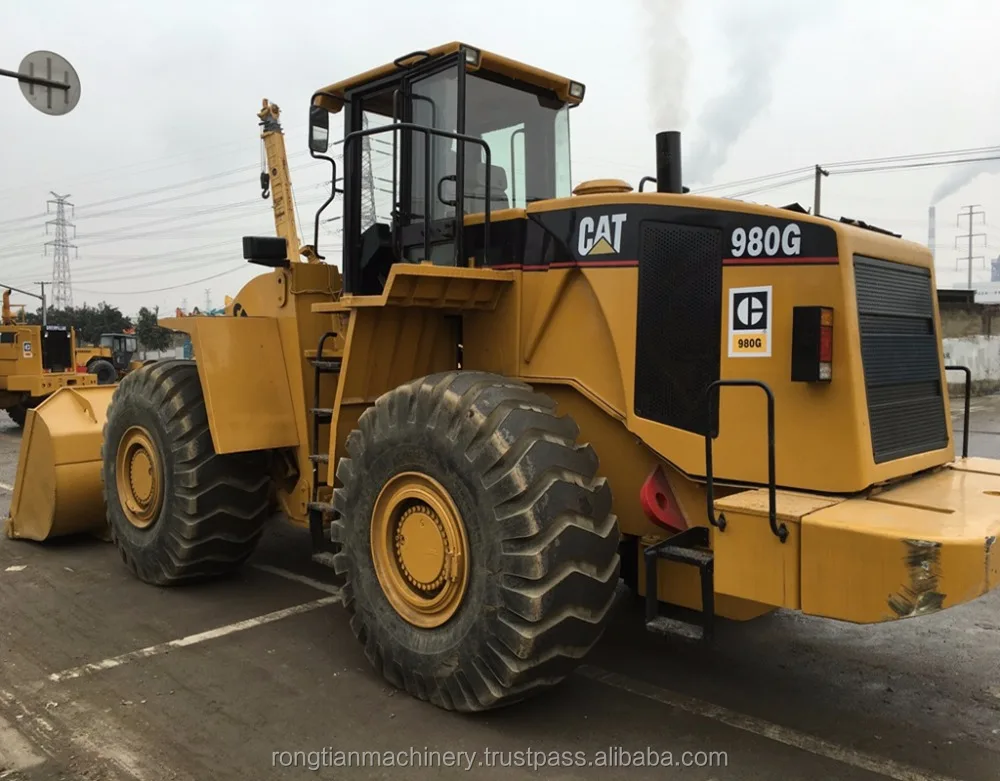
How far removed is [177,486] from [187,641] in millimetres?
1054

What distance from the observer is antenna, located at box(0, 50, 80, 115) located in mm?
8320

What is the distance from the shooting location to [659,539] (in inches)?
161

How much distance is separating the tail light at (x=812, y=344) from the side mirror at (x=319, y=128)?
3372 mm

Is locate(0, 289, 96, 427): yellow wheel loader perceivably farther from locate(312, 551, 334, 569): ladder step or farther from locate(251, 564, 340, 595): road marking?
locate(312, 551, 334, 569): ladder step

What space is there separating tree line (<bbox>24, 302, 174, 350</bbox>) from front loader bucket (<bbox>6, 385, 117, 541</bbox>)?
53.1 m

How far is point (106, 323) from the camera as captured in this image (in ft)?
221

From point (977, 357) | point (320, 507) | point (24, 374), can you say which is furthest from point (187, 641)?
point (977, 357)

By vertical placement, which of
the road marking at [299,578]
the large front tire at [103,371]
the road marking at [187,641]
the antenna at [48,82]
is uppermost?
the antenna at [48,82]

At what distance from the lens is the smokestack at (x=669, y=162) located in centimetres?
435

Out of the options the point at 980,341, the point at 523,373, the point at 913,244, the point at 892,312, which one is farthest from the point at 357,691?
the point at 980,341

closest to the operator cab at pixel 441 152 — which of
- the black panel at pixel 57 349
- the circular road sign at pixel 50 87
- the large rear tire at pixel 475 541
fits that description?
the large rear tire at pixel 475 541

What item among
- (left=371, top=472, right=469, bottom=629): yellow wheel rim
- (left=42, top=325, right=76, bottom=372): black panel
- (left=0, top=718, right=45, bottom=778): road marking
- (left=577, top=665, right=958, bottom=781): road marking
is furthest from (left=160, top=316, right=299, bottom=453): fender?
(left=42, top=325, right=76, bottom=372): black panel

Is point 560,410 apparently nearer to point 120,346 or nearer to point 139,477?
point 139,477

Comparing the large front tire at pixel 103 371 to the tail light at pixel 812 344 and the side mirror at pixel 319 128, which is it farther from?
the tail light at pixel 812 344
